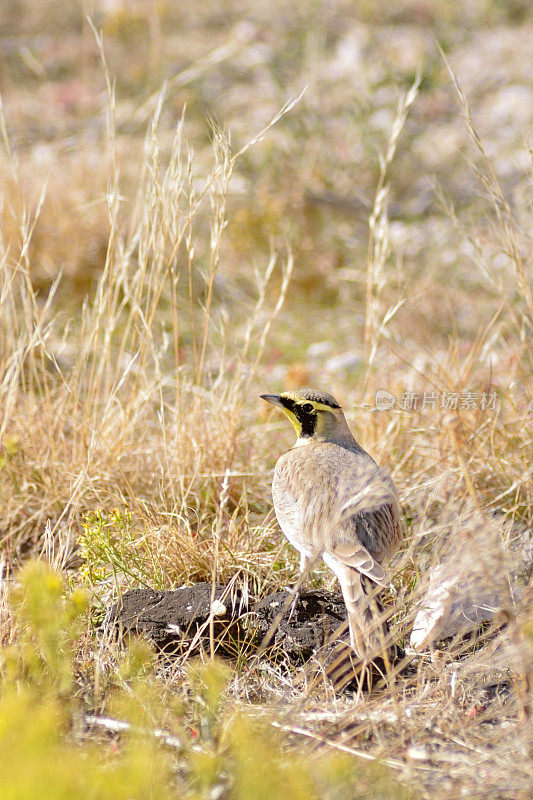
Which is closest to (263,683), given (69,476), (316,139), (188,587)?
(188,587)

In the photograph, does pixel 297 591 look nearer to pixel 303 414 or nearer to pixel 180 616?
pixel 180 616

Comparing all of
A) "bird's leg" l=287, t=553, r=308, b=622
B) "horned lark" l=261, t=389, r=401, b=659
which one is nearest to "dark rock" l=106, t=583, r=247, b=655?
"bird's leg" l=287, t=553, r=308, b=622

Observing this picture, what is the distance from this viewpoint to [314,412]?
10.7 ft

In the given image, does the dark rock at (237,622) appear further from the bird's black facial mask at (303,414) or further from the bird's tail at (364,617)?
the bird's black facial mask at (303,414)

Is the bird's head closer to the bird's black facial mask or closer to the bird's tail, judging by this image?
the bird's black facial mask

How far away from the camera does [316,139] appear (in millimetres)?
6977

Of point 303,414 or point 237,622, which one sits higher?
point 303,414

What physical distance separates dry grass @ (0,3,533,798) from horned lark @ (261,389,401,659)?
0.47 feet

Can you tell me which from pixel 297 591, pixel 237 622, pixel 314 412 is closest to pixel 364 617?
pixel 297 591

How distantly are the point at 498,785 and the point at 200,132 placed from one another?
260 inches

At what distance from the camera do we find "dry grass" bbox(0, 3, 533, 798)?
2582 mm

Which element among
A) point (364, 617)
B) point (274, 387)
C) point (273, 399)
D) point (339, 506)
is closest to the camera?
point (364, 617)

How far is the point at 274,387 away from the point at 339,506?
218 cm

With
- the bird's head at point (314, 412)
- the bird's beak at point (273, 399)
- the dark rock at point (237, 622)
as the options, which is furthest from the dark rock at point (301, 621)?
the bird's beak at point (273, 399)
